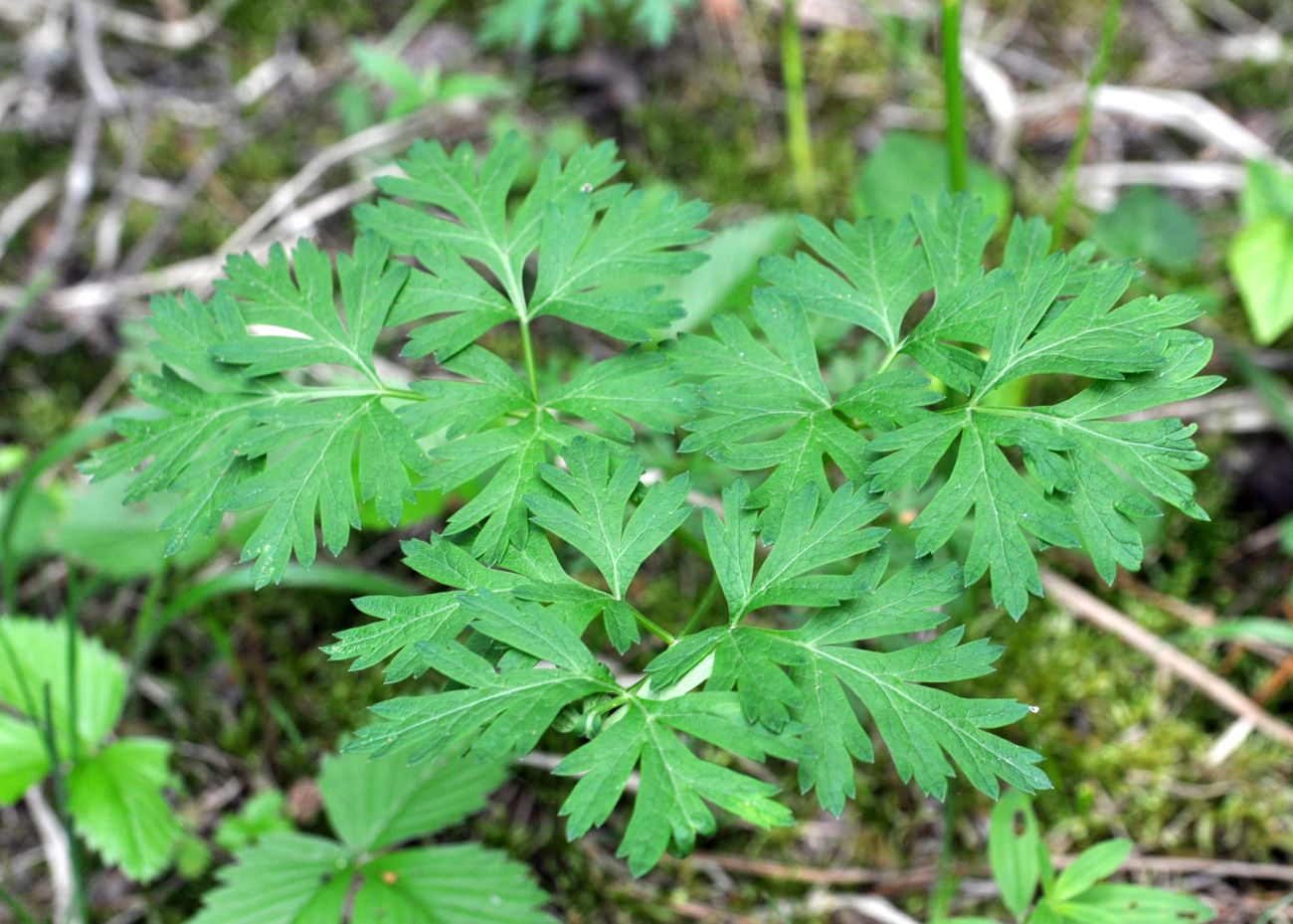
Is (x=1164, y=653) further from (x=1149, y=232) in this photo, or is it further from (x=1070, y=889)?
(x=1149, y=232)

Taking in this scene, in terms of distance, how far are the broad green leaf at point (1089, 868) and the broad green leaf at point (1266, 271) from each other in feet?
4.80

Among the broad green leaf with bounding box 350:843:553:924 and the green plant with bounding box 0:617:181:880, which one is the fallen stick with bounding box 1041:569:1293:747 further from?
the green plant with bounding box 0:617:181:880

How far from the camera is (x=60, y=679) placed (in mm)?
2406

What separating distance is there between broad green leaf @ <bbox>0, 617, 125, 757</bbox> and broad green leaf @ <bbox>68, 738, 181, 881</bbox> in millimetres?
93

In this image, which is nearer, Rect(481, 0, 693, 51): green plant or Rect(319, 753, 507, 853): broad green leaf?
Rect(319, 753, 507, 853): broad green leaf

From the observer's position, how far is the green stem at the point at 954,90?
2.15 m

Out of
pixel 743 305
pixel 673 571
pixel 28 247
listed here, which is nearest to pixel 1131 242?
pixel 743 305

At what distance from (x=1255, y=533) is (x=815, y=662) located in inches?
77.5

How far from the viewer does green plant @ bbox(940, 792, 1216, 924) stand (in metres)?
1.78

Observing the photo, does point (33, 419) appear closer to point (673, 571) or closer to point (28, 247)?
point (28, 247)

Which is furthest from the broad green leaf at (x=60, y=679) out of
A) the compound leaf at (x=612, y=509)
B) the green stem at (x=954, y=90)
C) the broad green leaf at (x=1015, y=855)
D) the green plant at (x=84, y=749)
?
the green stem at (x=954, y=90)

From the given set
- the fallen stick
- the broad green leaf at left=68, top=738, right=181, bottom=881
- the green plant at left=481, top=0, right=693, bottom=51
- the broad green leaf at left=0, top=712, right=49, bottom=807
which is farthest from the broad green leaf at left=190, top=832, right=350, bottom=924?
the green plant at left=481, top=0, right=693, bottom=51

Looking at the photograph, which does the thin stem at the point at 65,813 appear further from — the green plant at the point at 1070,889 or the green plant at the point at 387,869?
the green plant at the point at 1070,889

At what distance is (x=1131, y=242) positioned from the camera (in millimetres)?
3062
